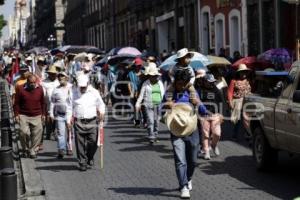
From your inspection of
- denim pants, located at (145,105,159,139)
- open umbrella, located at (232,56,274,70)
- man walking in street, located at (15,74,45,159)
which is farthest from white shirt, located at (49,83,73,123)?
open umbrella, located at (232,56,274,70)

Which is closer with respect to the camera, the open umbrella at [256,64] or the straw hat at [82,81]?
the straw hat at [82,81]

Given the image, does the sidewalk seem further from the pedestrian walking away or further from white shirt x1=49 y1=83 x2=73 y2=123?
white shirt x1=49 y1=83 x2=73 y2=123

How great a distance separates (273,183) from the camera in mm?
10359

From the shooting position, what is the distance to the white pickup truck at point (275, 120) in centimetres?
1004

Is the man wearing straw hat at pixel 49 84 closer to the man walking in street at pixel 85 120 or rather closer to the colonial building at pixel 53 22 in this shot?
the man walking in street at pixel 85 120

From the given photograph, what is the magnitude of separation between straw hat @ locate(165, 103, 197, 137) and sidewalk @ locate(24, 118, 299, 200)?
88cm

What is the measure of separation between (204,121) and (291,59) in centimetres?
757

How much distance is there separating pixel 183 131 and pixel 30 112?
4.89m

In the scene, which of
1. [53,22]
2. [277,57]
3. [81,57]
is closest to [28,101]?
[277,57]

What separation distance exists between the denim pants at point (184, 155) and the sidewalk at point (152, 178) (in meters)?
0.31

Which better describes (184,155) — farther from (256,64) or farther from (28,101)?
(256,64)

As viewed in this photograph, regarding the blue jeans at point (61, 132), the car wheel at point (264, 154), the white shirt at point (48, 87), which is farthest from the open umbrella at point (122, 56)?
the car wheel at point (264, 154)

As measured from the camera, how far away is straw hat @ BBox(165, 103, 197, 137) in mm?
9484

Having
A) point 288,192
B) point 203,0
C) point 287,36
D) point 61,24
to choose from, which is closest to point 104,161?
point 288,192
